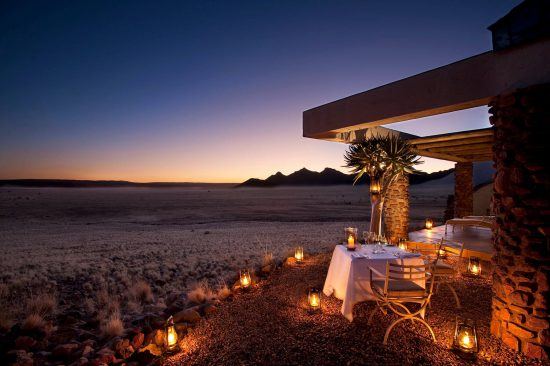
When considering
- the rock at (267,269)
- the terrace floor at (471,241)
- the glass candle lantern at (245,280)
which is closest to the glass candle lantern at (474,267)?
the terrace floor at (471,241)

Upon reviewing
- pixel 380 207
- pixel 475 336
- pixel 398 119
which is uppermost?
pixel 398 119

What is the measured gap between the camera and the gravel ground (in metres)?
2.86

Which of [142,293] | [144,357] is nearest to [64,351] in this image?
[144,357]

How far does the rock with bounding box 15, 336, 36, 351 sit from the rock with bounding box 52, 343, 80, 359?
0.43 meters

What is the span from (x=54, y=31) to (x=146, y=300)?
9.74 m

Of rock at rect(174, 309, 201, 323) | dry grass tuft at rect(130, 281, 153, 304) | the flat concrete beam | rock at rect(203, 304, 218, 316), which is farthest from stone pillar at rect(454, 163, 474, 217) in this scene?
dry grass tuft at rect(130, 281, 153, 304)

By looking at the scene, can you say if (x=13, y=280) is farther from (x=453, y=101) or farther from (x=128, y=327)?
(x=453, y=101)

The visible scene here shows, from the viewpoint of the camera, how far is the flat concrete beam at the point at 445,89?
9.57 ft

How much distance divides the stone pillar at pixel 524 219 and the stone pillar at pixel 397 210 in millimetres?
5155

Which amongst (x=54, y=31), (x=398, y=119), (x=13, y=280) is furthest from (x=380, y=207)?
(x=54, y=31)

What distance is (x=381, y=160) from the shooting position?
6.23 m

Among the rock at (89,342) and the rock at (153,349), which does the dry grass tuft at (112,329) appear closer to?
the rock at (89,342)

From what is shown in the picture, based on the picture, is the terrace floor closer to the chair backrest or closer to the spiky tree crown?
the spiky tree crown

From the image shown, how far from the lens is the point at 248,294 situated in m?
4.86
